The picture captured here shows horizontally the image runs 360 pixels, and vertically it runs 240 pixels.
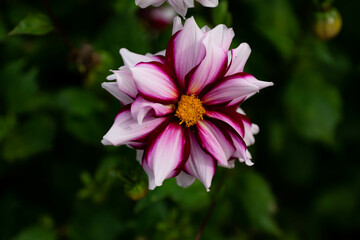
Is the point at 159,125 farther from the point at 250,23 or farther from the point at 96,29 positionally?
the point at 96,29

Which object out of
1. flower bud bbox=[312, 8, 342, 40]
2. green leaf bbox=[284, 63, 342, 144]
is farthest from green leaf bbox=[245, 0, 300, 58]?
flower bud bbox=[312, 8, 342, 40]

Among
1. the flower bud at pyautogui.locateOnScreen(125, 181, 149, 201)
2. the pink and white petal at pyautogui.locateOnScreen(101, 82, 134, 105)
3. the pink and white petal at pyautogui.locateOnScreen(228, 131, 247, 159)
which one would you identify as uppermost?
the pink and white petal at pyautogui.locateOnScreen(101, 82, 134, 105)

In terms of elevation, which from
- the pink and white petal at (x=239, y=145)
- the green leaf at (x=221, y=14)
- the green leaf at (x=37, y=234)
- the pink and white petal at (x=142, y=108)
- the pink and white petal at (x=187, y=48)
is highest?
the pink and white petal at (x=187, y=48)

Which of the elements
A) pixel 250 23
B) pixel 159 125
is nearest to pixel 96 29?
pixel 250 23

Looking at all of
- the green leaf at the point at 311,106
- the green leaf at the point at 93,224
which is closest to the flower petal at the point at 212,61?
the green leaf at the point at 93,224

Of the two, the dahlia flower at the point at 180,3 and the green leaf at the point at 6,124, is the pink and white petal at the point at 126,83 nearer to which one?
the dahlia flower at the point at 180,3

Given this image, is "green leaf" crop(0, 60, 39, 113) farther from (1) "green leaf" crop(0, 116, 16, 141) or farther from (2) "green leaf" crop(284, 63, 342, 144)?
(2) "green leaf" crop(284, 63, 342, 144)

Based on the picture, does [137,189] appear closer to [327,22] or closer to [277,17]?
[327,22]

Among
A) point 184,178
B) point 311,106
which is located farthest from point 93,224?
point 311,106
